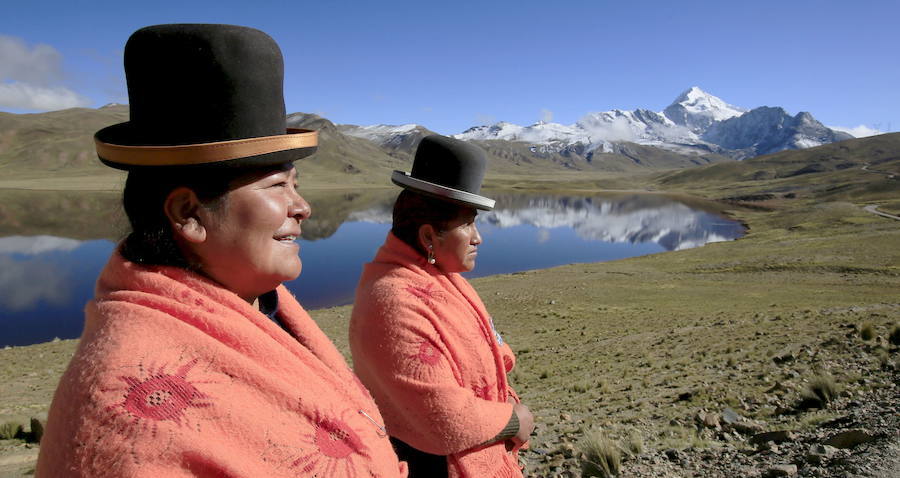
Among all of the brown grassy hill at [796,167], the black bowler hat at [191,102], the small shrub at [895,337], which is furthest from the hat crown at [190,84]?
the brown grassy hill at [796,167]

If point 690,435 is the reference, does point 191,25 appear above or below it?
above

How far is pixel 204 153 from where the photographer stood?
3.99 feet

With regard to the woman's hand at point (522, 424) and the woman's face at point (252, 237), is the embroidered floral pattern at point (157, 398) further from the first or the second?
the woman's hand at point (522, 424)

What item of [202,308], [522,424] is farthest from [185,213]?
[522,424]

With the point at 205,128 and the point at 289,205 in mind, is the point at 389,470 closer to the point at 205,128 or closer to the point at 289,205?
the point at 289,205

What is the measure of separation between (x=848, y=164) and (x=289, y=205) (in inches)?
7208

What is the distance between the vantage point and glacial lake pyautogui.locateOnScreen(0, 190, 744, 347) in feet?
71.6

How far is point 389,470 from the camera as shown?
56.9 inches

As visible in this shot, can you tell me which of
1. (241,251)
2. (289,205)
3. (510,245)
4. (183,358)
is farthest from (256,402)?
(510,245)

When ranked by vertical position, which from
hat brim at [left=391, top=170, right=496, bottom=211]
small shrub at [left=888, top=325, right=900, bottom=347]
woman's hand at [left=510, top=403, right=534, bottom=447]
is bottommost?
small shrub at [left=888, top=325, right=900, bottom=347]

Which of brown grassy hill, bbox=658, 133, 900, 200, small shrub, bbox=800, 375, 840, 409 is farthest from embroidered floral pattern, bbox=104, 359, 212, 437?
brown grassy hill, bbox=658, 133, 900, 200

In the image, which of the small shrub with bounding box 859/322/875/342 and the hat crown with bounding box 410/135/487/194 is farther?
the small shrub with bounding box 859/322/875/342

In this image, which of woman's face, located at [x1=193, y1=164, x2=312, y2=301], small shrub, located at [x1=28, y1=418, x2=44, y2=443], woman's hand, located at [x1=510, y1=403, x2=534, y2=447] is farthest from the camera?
Result: small shrub, located at [x1=28, y1=418, x2=44, y2=443]

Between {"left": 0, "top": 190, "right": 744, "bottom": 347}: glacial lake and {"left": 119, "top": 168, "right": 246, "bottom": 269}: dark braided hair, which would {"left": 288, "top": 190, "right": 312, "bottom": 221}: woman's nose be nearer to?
{"left": 119, "top": 168, "right": 246, "bottom": 269}: dark braided hair
